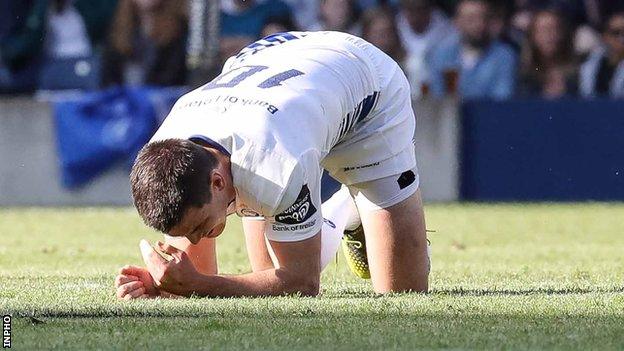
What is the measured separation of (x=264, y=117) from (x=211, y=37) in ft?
35.4

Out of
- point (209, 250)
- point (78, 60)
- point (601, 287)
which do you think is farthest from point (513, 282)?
point (78, 60)

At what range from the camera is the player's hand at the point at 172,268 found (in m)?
6.56

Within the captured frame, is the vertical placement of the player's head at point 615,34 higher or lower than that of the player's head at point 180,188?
lower

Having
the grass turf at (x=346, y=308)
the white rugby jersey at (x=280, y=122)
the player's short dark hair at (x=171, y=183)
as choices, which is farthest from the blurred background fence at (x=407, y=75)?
the player's short dark hair at (x=171, y=183)

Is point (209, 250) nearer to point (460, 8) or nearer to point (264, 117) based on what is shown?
point (264, 117)

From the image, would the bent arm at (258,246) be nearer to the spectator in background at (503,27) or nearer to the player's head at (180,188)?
the player's head at (180,188)

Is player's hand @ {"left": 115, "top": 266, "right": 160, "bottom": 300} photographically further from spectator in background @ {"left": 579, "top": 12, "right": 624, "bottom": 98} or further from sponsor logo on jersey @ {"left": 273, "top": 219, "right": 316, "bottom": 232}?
spectator in background @ {"left": 579, "top": 12, "right": 624, "bottom": 98}

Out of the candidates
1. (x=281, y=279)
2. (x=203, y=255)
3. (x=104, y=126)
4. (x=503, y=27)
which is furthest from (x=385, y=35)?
(x=281, y=279)

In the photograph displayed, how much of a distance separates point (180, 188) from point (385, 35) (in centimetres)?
1138

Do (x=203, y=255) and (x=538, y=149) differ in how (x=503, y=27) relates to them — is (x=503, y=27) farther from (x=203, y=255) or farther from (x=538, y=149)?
(x=203, y=255)

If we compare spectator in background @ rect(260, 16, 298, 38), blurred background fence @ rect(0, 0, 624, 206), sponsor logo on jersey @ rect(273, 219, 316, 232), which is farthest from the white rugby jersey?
spectator in background @ rect(260, 16, 298, 38)

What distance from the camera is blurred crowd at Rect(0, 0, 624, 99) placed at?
1730cm

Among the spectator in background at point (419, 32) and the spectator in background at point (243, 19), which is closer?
the spectator in background at point (419, 32)

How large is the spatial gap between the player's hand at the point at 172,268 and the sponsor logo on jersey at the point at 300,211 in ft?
1.45
